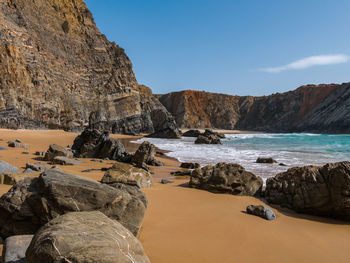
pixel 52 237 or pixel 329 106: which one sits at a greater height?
pixel 329 106

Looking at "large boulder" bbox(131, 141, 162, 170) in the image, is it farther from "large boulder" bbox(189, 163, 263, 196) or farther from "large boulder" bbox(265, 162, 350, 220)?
"large boulder" bbox(265, 162, 350, 220)

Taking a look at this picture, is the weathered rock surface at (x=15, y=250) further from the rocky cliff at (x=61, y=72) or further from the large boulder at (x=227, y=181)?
the rocky cliff at (x=61, y=72)

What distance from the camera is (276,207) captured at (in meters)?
4.68

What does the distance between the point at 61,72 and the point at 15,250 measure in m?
35.5

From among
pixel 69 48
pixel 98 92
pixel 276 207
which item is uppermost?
pixel 69 48

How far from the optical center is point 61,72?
108 ft

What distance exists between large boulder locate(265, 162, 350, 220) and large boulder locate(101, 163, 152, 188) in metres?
2.87

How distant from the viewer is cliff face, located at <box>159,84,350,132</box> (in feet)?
202

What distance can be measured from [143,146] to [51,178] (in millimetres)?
6858

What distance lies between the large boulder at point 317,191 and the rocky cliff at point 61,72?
27.3m

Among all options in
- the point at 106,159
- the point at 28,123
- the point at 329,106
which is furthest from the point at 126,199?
the point at 329,106

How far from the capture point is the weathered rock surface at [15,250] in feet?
6.77

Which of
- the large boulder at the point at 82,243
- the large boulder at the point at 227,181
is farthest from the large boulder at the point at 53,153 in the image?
the large boulder at the point at 82,243

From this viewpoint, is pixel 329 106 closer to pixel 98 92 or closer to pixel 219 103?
pixel 219 103
